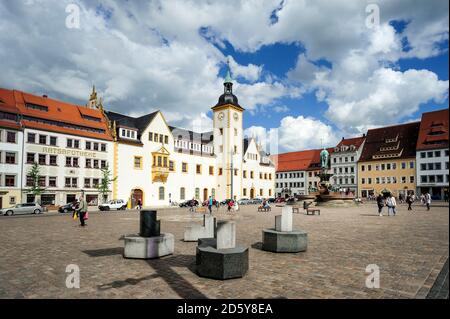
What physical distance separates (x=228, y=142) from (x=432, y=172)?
138 ft

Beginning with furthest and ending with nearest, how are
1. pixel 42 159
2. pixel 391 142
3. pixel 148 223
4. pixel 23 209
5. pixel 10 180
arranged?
pixel 391 142
pixel 42 159
pixel 10 180
pixel 23 209
pixel 148 223

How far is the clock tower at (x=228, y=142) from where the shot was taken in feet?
198

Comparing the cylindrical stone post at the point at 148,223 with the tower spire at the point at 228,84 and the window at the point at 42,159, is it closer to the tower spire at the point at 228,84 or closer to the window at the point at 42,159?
the window at the point at 42,159

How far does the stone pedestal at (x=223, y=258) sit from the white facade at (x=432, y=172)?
65513 mm

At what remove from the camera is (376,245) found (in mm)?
10562

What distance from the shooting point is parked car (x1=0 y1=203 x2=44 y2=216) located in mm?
30062

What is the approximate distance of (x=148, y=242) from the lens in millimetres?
8648

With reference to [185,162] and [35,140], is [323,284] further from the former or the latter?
[185,162]

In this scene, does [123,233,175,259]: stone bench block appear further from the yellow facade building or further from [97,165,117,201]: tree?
the yellow facade building

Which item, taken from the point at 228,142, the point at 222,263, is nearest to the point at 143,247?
the point at 222,263

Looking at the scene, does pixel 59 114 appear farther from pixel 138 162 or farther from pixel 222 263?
pixel 222 263

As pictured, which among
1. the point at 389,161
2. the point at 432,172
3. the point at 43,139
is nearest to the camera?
the point at 43,139

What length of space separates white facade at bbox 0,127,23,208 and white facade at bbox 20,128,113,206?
0.63 m
